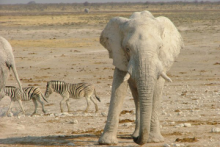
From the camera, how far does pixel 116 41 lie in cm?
754

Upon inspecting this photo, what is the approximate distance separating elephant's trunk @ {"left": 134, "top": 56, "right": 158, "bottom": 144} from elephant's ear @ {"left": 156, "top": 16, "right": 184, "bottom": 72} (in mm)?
707

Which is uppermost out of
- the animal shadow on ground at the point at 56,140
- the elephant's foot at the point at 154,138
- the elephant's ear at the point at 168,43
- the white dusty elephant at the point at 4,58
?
the elephant's ear at the point at 168,43

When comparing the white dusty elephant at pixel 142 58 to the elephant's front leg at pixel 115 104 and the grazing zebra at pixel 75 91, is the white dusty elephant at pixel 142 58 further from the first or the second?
the grazing zebra at pixel 75 91

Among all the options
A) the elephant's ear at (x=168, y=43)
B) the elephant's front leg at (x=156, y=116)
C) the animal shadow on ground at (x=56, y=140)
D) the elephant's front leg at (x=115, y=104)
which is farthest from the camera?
the animal shadow on ground at (x=56, y=140)

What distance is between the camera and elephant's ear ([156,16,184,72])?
7.53 m

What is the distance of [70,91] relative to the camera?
13.3 metres

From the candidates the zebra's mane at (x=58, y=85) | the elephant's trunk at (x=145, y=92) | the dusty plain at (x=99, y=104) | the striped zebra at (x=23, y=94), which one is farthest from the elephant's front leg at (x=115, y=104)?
the zebra's mane at (x=58, y=85)

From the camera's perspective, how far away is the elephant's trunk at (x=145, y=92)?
6602 mm

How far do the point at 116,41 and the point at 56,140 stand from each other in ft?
6.77

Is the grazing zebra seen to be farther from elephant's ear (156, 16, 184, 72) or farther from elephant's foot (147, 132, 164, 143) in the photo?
elephant's foot (147, 132, 164, 143)

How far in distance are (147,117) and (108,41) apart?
5.31 ft

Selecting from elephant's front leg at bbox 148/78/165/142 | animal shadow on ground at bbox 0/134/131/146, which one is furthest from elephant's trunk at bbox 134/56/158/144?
animal shadow on ground at bbox 0/134/131/146

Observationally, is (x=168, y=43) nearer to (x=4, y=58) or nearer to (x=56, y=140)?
(x=56, y=140)

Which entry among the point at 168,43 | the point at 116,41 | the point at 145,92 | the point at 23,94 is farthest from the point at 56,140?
the point at 23,94
